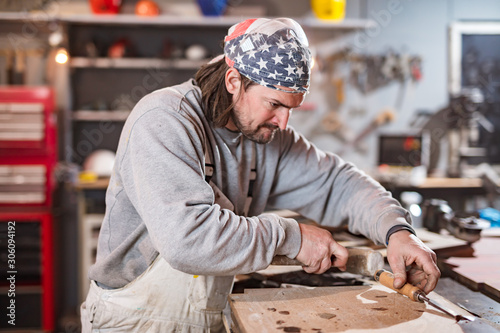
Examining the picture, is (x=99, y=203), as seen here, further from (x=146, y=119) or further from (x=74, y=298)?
(x=146, y=119)

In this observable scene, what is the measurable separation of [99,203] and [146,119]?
276cm

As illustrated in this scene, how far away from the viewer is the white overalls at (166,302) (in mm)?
1362

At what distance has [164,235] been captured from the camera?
3.87 ft

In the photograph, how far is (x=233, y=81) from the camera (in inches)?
59.1

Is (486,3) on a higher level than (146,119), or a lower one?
higher

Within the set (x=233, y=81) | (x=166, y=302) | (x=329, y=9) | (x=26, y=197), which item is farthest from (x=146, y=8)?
(x=166, y=302)

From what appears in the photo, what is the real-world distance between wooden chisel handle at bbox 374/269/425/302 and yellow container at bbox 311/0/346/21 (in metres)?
3.62

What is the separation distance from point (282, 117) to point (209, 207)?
0.43m

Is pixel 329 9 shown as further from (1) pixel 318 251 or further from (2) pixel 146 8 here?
(1) pixel 318 251

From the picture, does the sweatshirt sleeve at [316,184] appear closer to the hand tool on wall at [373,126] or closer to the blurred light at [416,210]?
the blurred light at [416,210]

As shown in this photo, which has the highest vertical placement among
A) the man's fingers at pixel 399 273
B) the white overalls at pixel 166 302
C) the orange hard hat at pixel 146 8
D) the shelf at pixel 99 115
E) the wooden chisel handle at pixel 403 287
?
the orange hard hat at pixel 146 8

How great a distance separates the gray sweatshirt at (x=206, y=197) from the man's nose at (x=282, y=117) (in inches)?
5.6

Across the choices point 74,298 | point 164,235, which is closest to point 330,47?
point 74,298

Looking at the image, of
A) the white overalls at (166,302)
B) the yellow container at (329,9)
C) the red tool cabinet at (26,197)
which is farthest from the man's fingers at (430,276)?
the yellow container at (329,9)
